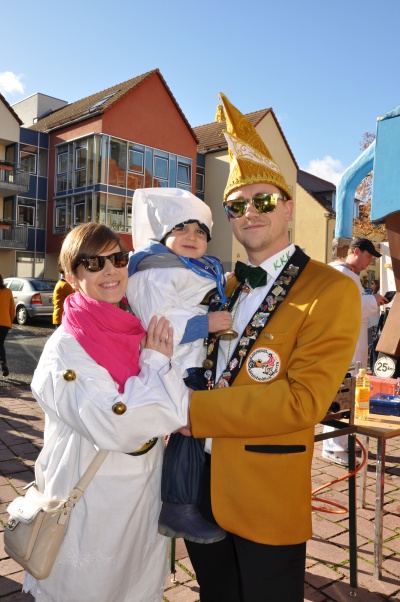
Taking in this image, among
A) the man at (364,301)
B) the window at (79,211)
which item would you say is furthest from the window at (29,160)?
the man at (364,301)

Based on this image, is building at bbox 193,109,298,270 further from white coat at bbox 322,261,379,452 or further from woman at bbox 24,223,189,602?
woman at bbox 24,223,189,602

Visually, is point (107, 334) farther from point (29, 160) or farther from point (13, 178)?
point (29, 160)

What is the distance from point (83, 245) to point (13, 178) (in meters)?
26.9

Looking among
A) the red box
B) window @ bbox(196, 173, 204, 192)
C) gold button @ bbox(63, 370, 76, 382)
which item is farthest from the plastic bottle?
window @ bbox(196, 173, 204, 192)

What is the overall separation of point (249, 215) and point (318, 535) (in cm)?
273

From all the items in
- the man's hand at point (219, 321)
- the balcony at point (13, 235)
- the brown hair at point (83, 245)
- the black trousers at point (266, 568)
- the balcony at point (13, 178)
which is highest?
the balcony at point (13, 178)

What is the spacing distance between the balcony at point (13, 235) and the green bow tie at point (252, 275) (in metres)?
25.9

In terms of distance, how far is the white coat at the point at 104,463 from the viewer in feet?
6.02

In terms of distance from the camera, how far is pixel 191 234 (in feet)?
8.69

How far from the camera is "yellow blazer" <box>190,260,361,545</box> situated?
1.88 meters

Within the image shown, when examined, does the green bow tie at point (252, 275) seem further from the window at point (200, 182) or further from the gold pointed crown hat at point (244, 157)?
the window at point (200, 182)

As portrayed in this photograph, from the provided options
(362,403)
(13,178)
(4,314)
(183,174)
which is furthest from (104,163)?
(362,403)

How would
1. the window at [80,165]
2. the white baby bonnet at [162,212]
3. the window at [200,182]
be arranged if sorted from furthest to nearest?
1. the window at [200,182]
2. the window at [80,165]
3. the white baby bonnet at [162,212]

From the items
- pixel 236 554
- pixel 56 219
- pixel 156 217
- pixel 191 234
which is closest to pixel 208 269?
pixel 191 234
